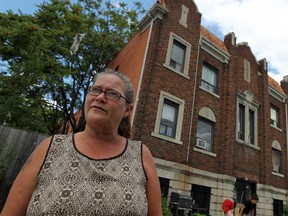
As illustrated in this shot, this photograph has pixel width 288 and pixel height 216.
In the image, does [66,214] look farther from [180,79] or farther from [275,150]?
[275,150]

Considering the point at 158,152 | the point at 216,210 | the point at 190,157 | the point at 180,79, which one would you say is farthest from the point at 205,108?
the point at 216,210

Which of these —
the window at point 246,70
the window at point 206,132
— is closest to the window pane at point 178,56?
the window at point 206,132

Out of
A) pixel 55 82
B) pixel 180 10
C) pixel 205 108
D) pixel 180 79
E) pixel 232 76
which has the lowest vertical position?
pixel 55 82

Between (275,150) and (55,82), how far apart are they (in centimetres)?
1484

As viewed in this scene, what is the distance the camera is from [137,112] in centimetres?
927

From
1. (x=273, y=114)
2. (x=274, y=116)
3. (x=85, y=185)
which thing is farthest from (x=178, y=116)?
(x=274, y=116)

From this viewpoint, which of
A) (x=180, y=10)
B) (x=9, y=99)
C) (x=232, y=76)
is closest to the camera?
(x=9, y=99)

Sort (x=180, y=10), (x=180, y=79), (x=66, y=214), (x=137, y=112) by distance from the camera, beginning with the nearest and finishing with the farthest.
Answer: (x=66, y=214)
(x=137, y=112)
(x=180, y=79)
(x=180, y=10)

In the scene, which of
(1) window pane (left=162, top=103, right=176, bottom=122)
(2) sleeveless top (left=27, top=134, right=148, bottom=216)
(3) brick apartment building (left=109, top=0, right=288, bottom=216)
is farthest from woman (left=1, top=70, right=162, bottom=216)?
(1) window pane (left=162, top=103, right=176, bottom=122)

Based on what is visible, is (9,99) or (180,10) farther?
(180,10)

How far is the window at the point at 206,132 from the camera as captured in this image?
449 inches

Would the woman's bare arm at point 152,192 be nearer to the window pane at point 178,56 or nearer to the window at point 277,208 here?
the window pane at point 178,56

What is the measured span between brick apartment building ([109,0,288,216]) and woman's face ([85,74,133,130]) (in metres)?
7.20

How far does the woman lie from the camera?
4.25ft
